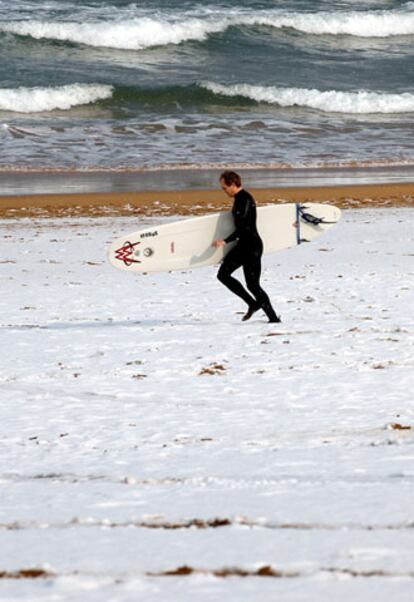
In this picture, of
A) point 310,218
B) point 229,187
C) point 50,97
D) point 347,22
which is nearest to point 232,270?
point 229,187

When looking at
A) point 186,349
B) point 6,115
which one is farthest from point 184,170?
point 186,349

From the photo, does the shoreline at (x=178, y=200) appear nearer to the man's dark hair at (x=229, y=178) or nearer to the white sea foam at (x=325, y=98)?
the man's dark hair at (x=229, y=178)

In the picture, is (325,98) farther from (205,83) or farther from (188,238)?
(188,238)

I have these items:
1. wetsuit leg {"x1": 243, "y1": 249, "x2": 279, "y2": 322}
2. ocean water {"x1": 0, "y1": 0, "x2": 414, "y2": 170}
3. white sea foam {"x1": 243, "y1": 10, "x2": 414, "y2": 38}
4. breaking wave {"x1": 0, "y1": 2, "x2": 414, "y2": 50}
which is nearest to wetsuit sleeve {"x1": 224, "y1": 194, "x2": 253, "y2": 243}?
wetsuit leg {"x1": 243, "y1": 249, "x2": 279, "y2": 322}

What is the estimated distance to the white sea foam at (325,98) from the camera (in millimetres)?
35062

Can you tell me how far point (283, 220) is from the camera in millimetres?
11258

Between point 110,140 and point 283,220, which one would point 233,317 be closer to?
point 283,220

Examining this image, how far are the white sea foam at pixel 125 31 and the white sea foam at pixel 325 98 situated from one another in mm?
6695

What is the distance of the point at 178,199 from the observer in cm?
1992

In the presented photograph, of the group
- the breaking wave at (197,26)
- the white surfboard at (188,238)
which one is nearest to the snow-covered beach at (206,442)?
the white surfboard at (188,238)

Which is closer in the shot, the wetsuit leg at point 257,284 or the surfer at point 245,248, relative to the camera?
the surfer at point 245,248

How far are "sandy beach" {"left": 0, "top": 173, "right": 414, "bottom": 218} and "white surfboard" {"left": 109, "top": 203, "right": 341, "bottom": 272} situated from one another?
6.99 m

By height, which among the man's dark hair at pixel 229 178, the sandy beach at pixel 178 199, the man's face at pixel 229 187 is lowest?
the sandy beach at pixel 178 199

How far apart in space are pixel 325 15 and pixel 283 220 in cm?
3632
